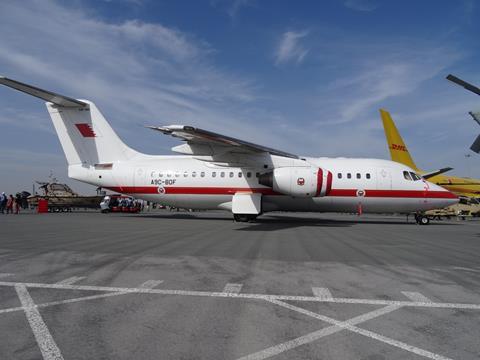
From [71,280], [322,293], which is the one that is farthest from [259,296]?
[71,280]

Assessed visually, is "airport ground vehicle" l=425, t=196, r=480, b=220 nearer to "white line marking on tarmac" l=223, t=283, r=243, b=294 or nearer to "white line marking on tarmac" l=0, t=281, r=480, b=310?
"white line marking on tarmac" l=0, t=281, r=480, b=310

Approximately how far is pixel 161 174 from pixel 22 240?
9880 millimetres

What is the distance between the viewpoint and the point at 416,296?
4.58m

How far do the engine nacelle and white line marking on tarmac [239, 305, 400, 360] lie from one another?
38.9ft

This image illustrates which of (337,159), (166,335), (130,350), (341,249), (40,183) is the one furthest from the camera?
(40,183)

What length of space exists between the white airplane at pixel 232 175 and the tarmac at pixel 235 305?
8735 mm

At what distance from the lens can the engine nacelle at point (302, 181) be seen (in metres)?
15.7

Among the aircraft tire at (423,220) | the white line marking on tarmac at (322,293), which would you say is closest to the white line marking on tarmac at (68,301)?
the white line marking on tarmac at (322,293)

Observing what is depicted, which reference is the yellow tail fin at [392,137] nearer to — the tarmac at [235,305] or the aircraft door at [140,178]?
the aircraft door at [140,178]

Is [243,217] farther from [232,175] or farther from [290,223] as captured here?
[290,223]

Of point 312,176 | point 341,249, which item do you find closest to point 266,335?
point 341,249

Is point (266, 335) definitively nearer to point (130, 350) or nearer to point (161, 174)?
point (130, 350)

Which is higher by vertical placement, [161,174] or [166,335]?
[161,174]

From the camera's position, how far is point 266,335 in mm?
3201
